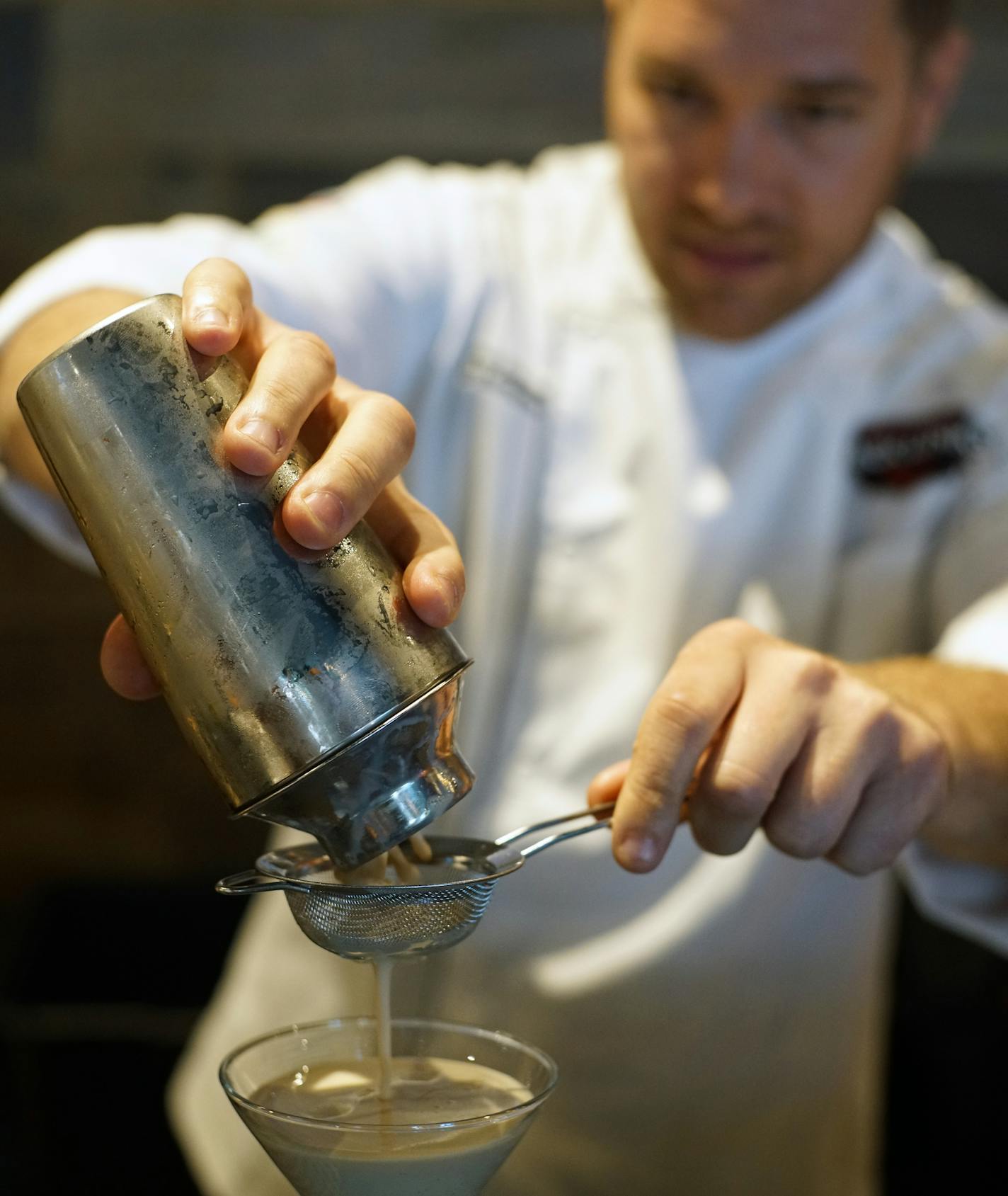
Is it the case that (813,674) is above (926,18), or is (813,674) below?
below

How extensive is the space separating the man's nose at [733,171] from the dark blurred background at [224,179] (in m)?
0.98

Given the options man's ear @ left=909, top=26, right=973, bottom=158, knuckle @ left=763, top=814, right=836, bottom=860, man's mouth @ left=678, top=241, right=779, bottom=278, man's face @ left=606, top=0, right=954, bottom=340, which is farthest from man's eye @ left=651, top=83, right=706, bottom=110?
knuckle @ left=763, top=814, right=836, bottom=860

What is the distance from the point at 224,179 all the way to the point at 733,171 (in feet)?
4.81

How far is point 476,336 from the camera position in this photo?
1.71 m

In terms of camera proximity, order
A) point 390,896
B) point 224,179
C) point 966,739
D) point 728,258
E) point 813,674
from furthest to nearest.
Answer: point 224,179, point 728,258, point 966,739, point 813,674, point 390,896

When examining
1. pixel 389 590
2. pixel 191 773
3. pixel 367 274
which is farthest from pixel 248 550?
pixel 191 773

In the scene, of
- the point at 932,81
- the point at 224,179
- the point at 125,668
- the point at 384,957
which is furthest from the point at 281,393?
the point at 224,179

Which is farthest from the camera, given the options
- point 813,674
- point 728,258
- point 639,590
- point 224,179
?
point 224,179

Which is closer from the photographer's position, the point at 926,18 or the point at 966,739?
the point at 966,739

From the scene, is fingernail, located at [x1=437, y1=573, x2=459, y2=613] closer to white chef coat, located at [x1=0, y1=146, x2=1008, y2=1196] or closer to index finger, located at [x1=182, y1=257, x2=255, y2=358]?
index finger, located at [x1=182, y1=257, x2=255, y2=358]

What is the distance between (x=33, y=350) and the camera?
1.14 m

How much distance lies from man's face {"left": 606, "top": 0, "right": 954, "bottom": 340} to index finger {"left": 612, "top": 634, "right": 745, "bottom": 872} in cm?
76

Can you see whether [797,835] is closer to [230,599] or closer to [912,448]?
[230,599]

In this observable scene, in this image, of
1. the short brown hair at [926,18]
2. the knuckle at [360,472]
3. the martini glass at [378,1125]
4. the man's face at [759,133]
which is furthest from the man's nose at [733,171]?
the martini glass at [378,1125]
